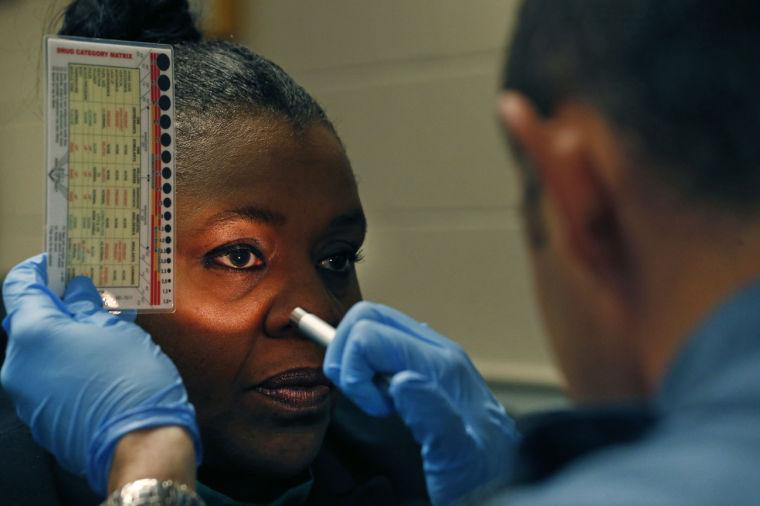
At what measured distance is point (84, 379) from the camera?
2.99 feet

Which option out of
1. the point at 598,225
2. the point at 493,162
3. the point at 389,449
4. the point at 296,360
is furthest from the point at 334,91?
the point at 598,225

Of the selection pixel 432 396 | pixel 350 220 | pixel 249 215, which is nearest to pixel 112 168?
pixel 249 215

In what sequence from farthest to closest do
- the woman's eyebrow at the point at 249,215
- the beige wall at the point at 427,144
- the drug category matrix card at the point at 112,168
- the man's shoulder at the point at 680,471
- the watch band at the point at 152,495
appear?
1. the beige wall at the point at 427,144
2. the woman's eyebrow at the point at 249,215
3. the drug category matrix card at the point at 112,168
4. the watch band at the point at 152,495
5. the man's shoulder at the point at 680,471

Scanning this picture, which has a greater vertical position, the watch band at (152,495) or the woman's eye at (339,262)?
the woman's eye at (339,262)

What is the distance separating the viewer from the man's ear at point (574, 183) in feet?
1.55

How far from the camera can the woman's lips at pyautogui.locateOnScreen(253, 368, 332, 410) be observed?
1.08 meters

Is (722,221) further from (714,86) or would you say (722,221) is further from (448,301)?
(448,301)

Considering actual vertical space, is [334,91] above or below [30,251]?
above

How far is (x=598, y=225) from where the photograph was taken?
0.49 meters

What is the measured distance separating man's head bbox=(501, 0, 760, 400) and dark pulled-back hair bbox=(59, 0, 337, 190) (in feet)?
2.06

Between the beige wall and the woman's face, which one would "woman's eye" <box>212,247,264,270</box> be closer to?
the woman's face

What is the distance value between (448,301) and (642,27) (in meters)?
1.45

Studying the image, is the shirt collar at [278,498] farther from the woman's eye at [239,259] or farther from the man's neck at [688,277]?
the man's neck at [688,277]

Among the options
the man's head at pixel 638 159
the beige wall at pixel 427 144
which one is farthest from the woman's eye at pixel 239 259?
the beige wall at pixel 427 144
